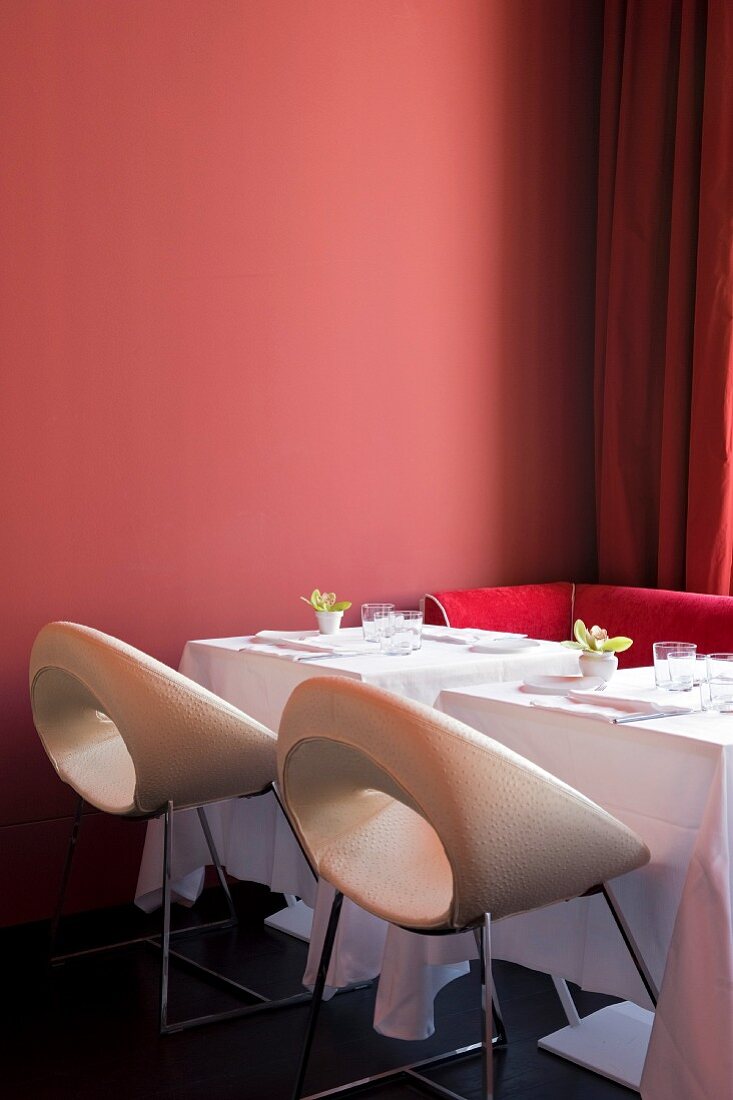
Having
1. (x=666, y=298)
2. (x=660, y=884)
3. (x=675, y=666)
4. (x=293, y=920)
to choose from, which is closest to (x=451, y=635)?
(x=293, y=920)

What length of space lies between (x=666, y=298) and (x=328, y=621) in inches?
78.4

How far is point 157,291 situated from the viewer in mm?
3592

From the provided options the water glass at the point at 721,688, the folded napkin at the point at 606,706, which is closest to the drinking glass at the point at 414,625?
the folded napkin at the point at 606,706

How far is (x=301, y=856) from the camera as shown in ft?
Result: 10.0

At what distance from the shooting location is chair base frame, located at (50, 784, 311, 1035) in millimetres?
2658

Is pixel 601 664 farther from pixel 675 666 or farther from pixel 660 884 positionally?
pixel 660 884

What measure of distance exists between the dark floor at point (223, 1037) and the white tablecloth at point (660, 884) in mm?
307

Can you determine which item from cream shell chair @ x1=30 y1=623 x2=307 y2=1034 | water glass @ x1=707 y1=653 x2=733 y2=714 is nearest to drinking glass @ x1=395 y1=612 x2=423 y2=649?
cream shell chair @ x1=30 y1=623 x2=307 y2=1034

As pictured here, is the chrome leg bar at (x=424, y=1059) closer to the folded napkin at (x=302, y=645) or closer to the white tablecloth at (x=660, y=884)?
the white tablecloth at (x=660, y=884)

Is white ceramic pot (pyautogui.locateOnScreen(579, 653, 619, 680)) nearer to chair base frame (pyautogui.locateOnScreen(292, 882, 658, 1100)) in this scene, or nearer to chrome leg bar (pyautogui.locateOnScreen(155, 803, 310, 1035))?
chair base frame (pyautogui.locateOnScreen(292, 882, 658, 1100))

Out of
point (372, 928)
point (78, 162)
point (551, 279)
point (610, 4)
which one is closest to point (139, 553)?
point (78, 162)

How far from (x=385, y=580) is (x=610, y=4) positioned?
8.01 ft

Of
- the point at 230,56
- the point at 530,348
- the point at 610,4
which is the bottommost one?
the point at 530,348

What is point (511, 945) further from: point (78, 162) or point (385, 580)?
point (78, 162)
